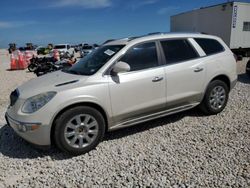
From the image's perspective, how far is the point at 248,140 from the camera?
155 inches

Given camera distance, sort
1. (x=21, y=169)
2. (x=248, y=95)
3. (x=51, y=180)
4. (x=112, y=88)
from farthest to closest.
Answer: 1. (x=248, y=95)
2. (x=112, y=88)
3. (x=21, y=169)
4. (x=51, y=180)

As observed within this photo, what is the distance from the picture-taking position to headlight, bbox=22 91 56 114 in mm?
3410

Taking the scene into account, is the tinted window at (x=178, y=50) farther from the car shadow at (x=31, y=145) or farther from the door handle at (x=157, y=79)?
the car shadow at (x=31, y=145)

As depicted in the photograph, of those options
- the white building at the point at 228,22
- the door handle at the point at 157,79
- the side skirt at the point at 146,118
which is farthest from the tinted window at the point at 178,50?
the white building at the point at 228,22

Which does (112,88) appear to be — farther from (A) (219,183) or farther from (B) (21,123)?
(A) (219,183)

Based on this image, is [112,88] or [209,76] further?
[209,76]

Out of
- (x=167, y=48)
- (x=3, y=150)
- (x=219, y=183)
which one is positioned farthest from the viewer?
(x=167, y=48)

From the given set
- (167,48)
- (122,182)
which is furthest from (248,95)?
(122,182)

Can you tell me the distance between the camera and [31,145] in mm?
3980

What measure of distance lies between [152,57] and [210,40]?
1606mm

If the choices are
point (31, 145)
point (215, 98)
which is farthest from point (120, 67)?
point (215, 98)

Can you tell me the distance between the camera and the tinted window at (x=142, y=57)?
4.01 meters

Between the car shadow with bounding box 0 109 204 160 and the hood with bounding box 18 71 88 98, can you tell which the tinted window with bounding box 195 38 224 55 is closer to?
the car shadow with bounding box 0 109 204 160

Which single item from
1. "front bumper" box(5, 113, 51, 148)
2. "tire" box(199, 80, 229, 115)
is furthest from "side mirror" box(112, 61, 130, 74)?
"tire" box(199, 80, 229, 115)
